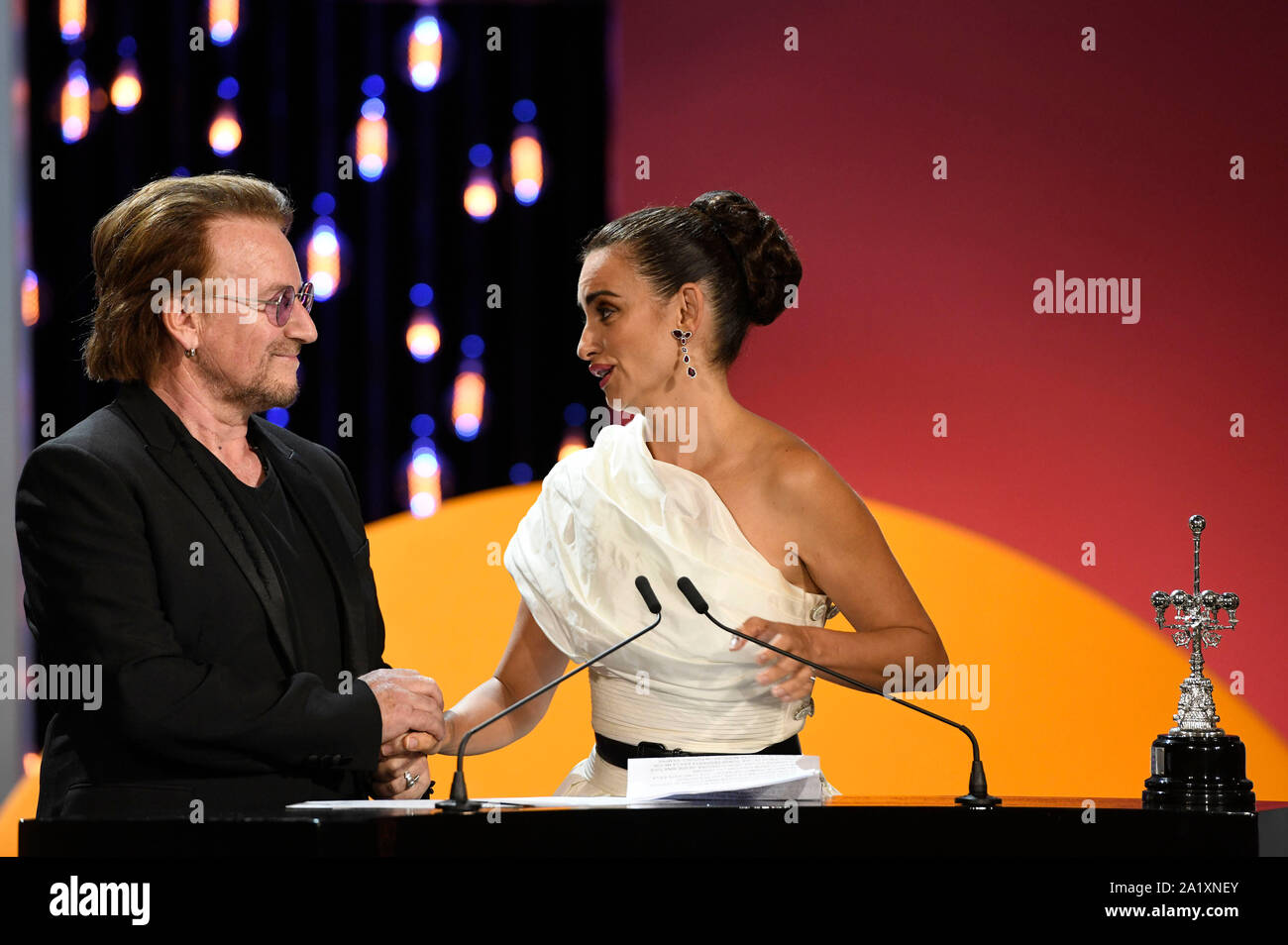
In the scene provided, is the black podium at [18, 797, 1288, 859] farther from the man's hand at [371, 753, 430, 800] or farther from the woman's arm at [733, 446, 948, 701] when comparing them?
the woman's arm at [733, 446, 948, 701]

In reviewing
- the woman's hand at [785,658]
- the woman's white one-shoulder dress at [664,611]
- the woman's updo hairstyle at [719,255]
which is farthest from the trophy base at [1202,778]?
the woman's updo hairstyle at [719,255]

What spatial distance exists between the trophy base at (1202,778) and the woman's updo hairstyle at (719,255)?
1.05 metres

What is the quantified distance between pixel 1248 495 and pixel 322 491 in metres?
2.42

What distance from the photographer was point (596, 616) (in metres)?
2.33

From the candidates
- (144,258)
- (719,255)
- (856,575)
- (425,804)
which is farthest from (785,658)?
(144,258)

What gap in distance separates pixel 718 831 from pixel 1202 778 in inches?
23.5

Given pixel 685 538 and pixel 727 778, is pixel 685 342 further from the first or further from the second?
pixel 727 778

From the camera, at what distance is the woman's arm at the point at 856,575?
218 centimetres

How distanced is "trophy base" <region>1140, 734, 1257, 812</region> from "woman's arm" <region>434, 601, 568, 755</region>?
41.7 inches

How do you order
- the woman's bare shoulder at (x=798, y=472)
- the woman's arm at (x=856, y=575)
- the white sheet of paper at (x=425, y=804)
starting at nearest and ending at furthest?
1. the white sheet of paper at (x=425, y=804)
2. the woman's arm at (x=856, y=575)
3. the woman's bare shoulder at (x=798, y=472)

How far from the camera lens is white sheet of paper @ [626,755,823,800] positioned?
1.63 m

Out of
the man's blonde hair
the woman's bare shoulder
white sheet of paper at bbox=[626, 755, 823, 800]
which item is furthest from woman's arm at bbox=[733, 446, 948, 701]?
the man's blonde hair

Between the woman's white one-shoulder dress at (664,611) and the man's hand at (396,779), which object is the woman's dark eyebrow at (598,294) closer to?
the woman's white one-shoulder dress at (664,611)
